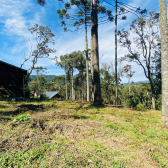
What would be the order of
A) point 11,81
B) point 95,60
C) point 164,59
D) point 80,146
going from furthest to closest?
1. point 11,81
2. point 95,60
3. point 164,59
4. point 80,146

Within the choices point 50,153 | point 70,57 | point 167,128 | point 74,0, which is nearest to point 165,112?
point 167,128

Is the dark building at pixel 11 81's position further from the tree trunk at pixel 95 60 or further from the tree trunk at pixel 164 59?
the tree trunk at pixel 164 59

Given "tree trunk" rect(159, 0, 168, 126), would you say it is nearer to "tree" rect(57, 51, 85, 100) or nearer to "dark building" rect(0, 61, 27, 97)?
"dark building" rect(0, 61, 27, 97)

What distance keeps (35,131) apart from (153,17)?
49.3 ft

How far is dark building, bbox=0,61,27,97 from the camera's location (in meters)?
13.1

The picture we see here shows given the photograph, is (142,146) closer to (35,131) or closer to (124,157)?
(124,157)

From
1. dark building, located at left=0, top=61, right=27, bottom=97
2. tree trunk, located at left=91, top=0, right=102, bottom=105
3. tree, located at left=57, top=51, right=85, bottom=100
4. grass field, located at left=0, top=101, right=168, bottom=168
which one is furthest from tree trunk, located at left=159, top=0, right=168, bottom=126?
tree, located at left=57, top=51, right=85, bottom=100

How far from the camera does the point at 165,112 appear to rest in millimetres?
4273

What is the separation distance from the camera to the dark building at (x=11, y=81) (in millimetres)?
13148

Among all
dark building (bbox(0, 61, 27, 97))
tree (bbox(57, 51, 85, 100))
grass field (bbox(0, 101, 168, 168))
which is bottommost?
grass field (bbox(0, 101, 168, 168))

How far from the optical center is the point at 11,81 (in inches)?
540

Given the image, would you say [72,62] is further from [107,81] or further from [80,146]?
[80,146]

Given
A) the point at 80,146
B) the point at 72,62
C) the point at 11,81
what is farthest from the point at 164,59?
the point at 72,62

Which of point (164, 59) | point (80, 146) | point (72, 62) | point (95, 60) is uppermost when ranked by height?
point (72, 62)
